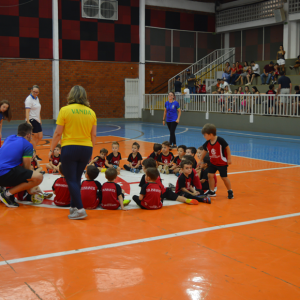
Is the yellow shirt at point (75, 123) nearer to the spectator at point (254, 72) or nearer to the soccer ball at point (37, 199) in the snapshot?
the soccer ball at point (37, 199)

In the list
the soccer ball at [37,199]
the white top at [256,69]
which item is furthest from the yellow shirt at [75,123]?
the white top at [256,69]

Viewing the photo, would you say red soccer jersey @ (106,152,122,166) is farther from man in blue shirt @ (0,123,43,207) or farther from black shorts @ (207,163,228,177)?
man in blue shirt @ (0,123,43,207)

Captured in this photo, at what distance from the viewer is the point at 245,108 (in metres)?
19.2

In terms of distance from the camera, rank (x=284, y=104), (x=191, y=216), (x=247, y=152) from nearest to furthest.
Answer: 1. (x=191, y=216)
2. (x=247, y=152)
3. (x=284, y=104)

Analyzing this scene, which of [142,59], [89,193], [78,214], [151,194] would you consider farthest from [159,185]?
[142,59]

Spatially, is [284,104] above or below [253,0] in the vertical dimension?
below

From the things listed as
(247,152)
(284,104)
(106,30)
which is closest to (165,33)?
(106,30)

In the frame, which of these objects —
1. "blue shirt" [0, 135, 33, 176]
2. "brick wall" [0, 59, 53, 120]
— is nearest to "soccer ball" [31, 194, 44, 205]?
"blue shirt" [0, 135, 33, 176]

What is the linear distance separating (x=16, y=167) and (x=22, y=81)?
1967 cm

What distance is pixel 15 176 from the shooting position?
5.97 metres

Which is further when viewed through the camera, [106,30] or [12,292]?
[106,30]

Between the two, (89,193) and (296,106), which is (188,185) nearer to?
(89,193)

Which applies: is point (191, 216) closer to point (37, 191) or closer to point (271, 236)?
point (271, 236)

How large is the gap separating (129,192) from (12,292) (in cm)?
394
